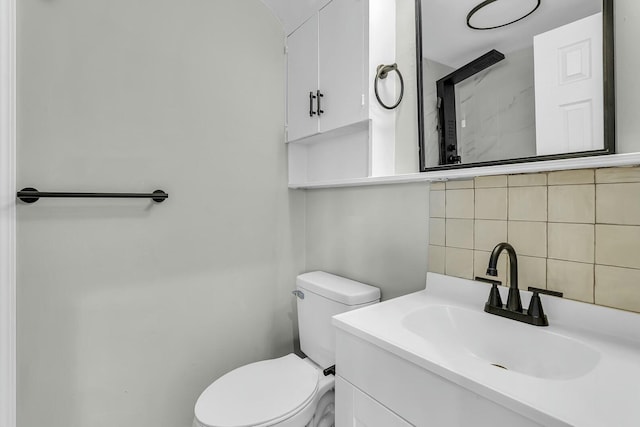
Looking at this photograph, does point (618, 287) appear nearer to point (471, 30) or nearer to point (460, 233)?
point (460, 233)

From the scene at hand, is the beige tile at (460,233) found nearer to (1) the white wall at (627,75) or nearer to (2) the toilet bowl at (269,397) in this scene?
(1) the white wall at (627,75)

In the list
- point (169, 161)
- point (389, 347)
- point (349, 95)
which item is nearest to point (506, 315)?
point (389, 347)

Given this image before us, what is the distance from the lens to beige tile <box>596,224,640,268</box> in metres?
0.75

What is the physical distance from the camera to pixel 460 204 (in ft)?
3.59

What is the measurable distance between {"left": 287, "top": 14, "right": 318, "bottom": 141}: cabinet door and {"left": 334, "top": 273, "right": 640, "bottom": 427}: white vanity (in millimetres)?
966

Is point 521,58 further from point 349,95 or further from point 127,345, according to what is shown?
point 127,345

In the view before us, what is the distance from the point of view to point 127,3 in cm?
128

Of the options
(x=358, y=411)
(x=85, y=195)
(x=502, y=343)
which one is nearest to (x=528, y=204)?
(x=502, y=343)

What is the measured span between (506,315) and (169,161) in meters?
1.43

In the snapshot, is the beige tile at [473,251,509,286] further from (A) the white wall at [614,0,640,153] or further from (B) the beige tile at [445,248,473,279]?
(A) the white wall at [614,0,640,153]

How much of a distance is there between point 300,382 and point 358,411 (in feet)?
1.35

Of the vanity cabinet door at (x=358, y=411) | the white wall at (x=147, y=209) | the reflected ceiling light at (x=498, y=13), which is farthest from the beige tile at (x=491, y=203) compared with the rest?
the white wall at (x=147, y=209)

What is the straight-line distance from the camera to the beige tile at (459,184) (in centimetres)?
108

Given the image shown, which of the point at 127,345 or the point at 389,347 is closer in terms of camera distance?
the point at 389,347
